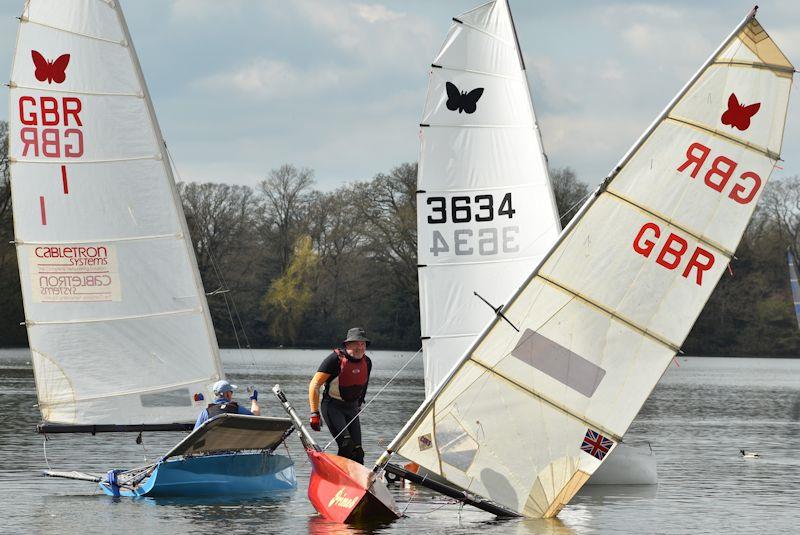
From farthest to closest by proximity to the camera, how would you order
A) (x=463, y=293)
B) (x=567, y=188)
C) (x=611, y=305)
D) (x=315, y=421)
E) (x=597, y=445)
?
1. (x=567, y=188)
2. (x=463, y=293)
3. (x=315, y=421)
4. (x=597, y=445)
5. (x=611, y=305)

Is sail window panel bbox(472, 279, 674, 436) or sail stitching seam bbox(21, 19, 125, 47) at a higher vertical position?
sail stitching seam bbox(21, 19, 125, 47)

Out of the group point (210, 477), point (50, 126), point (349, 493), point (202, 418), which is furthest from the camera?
point (50, 126)

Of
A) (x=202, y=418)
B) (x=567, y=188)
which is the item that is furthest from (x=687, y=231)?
(x=567, y=188)

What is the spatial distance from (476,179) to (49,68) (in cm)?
673

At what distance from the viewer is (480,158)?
20.7 meters

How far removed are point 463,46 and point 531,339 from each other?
26.3 ft

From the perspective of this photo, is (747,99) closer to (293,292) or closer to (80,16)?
(80,16)

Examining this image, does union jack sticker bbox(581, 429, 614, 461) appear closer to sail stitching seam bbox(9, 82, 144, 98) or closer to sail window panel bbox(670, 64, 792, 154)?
sail window panel bbox(670, 64, 792, 154)

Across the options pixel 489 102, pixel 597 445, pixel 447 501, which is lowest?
pixel 447 501

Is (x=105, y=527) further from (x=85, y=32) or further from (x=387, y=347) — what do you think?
(x=387, y=347)

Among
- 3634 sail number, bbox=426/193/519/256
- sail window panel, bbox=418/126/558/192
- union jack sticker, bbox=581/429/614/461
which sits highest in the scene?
sail window panel, bbox=418/126/558/192

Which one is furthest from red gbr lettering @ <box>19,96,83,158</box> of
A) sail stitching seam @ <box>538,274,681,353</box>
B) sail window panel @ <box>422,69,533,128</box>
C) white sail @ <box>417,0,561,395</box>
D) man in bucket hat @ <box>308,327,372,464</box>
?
sail stitching seam @ <box>538,274,681,353</box>

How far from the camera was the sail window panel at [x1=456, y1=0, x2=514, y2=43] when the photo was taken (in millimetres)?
20844

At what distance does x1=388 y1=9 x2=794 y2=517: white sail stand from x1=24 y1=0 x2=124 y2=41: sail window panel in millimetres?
6503
